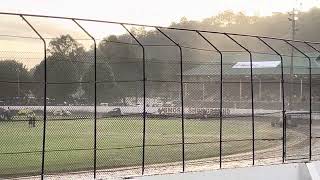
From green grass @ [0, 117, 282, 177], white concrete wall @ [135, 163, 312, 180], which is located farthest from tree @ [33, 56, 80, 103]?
white concrete wall @ [135, 163, 312, 180]

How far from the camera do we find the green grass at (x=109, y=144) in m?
19.5

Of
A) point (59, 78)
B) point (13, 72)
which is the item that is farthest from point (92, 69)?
point (13, 72)

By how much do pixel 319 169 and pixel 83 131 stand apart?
2321 cm

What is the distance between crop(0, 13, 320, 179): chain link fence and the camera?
16.8m

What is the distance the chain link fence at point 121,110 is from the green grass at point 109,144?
0.06m

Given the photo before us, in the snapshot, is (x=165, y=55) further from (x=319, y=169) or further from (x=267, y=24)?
(x=267, y=24)

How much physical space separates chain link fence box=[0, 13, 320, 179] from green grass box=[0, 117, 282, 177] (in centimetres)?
6

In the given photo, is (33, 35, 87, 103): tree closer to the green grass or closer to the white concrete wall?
the green grass

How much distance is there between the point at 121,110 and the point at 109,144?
5027mm

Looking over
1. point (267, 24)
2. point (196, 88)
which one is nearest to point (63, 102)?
point (196, 88)

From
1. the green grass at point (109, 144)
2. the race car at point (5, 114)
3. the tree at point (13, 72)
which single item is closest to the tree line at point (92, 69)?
the tree at point (13, 72)

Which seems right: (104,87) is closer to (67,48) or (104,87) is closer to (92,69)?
(92,69)

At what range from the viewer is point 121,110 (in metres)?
33.1

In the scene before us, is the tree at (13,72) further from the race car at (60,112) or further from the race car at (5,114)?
the race car at (60,112)
